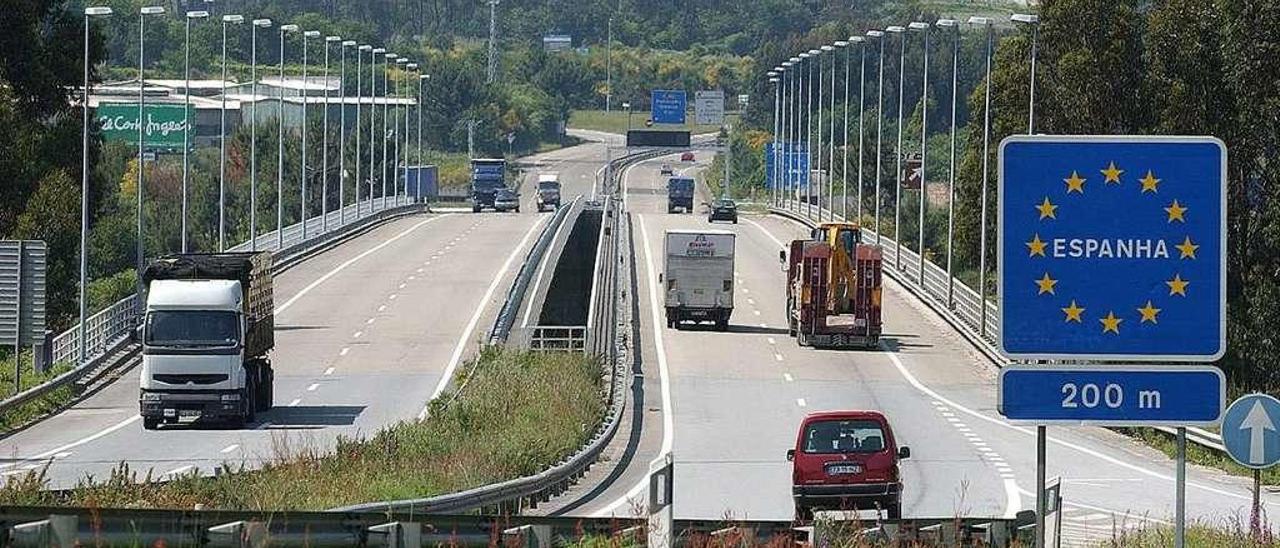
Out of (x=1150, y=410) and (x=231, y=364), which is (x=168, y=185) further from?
(x=1150, y=410)

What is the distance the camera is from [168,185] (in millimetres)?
172875

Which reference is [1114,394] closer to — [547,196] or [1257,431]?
[1257,431]

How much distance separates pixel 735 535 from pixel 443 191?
18458cm

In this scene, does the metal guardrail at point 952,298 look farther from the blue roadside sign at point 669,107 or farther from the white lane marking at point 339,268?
the blue roadside sign at point 669,107

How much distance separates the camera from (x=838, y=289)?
207 feet

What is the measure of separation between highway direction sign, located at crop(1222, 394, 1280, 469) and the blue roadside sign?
16296 cm

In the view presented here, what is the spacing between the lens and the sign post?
12.6 metres

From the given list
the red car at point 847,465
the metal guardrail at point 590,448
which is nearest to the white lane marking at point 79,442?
the metal guardrail at point 590,448

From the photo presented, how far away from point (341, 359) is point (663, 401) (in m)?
11.3

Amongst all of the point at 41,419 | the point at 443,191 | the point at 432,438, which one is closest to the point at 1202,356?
the point at 432,438

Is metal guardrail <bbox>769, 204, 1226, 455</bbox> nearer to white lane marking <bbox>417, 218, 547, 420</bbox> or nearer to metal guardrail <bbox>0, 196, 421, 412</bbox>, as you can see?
white lane marking <bbox>417, 218, 547, 420</bbox>

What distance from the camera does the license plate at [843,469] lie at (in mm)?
28844

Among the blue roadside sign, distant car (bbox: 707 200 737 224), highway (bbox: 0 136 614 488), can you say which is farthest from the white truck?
the blue roadside sign

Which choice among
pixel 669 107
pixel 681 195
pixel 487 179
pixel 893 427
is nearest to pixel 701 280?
pixel 893 427
